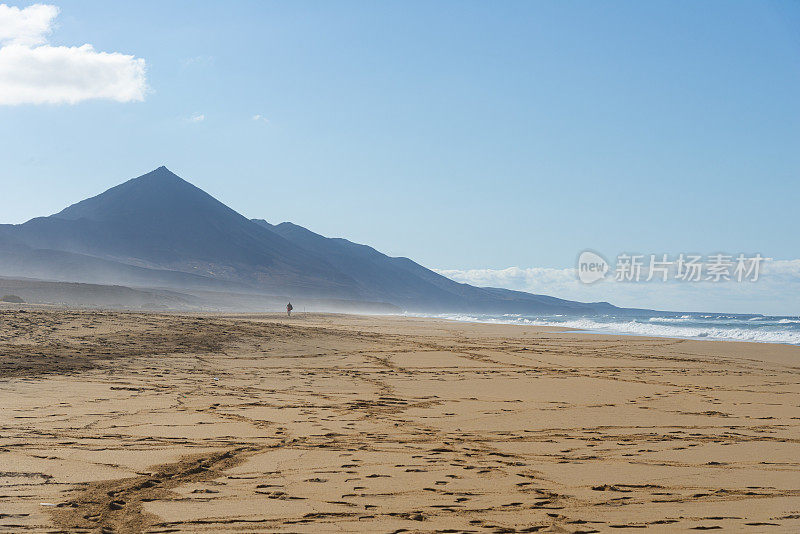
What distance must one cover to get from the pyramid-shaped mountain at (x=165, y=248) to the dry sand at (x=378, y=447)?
367ft

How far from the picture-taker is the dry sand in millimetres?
4168

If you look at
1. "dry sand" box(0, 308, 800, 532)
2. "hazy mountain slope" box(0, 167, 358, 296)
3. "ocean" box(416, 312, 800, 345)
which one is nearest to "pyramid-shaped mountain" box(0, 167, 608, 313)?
"hazy mountain slope" box(0, 167, 358, 296)

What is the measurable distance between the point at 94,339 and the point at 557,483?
12.8 meters

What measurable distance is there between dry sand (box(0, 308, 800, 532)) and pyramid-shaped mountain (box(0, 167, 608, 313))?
11201 centimetres

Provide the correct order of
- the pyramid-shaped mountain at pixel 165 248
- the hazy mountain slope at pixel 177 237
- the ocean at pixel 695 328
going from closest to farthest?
the ocean at pixel 695 328 → the pyramid-shaped mountain at pixel 165 248 → the hazy mountain slope at pixel 177 237

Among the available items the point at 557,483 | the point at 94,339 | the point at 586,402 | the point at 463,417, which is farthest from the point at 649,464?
the point at 94,339

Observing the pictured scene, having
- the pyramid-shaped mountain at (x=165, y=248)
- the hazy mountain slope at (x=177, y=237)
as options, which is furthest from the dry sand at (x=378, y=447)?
the hazy mountain slope at (x=177, y=237)

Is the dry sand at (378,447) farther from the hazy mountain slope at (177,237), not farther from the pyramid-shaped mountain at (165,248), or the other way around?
the hazy mountain slope at (177,237)

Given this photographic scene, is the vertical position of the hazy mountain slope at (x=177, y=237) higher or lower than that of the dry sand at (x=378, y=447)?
higher

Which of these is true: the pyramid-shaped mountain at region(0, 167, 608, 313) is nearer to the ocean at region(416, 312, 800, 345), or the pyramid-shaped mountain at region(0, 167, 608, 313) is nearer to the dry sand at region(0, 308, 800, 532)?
the ocean at region(416, 312, 800, 345)

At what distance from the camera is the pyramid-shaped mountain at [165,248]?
120 m

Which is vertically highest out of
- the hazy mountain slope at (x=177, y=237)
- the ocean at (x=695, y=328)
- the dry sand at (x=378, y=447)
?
the hazy mountain slope at (x=177, y=237)

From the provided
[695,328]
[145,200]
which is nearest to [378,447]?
[695,328]

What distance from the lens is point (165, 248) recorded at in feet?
508
